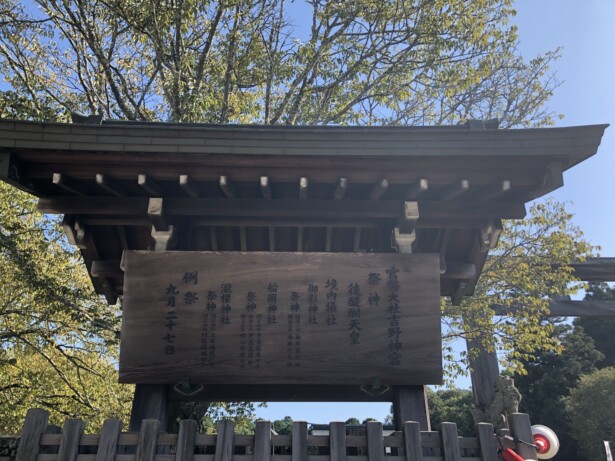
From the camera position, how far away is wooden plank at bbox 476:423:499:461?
4116mm

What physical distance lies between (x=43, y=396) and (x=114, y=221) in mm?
9943

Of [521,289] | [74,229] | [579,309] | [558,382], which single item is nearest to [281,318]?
[74,229]

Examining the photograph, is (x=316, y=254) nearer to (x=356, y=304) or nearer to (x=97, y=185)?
(x=356, y=304)

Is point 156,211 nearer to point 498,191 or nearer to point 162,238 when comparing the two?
point 162,238

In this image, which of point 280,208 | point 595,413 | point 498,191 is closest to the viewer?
point 498,191

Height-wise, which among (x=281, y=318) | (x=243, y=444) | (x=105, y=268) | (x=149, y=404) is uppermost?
(x=105, y=268)

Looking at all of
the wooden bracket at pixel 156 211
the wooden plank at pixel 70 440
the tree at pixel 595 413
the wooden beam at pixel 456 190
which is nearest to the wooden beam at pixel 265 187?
the wooden bracket at pixel 156 211

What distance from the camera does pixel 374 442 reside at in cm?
410

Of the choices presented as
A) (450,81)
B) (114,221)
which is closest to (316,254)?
(114,221)

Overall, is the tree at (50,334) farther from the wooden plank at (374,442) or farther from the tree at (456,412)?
the tree at (456,412)

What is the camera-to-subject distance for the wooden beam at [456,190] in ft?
16.1

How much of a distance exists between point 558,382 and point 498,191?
31.4m

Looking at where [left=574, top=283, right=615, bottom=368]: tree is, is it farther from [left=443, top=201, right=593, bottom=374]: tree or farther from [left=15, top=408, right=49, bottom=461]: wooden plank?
[left=15, top=408, right=49, bottom=461]: wooden plank

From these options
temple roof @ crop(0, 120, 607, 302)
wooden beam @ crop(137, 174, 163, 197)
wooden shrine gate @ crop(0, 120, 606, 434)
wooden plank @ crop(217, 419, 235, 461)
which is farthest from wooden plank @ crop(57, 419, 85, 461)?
wooden beam @ crop(137, 174, 163, 197)
